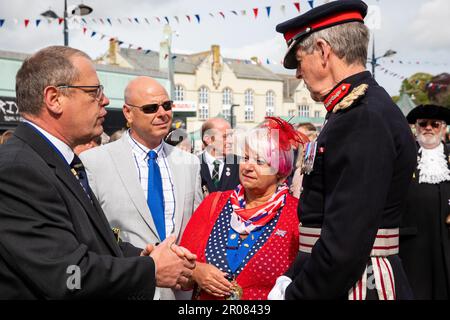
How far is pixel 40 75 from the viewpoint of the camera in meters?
2.16

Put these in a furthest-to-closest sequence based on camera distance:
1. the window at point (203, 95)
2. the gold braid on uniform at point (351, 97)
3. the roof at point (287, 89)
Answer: the roof at point (287, 89) < the window at point (203, 95) < the gold braid on uniform at point (351, 97)

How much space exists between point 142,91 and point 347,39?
2.15 meters

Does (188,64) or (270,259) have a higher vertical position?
(188,64)

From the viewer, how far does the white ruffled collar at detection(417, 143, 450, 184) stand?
15.8 ft

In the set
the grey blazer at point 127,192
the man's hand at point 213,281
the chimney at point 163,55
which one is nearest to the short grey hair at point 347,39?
the man's hand at point 213,281

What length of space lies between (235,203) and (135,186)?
0.83 metres

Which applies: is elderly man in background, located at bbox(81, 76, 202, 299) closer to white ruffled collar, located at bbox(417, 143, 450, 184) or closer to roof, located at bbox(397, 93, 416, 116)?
white ruffled collar, located at bbox(417, 143, 450, 184)

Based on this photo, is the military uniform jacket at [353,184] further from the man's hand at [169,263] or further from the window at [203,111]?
the window at [203,111]

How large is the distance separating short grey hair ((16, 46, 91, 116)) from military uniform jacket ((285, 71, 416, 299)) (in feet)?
4.03

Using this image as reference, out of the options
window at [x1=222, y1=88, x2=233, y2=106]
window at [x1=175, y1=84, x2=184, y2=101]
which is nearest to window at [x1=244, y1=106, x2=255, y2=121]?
window at [x1=222, y1=88, x2=233, y2=106]

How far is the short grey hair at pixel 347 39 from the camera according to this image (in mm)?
2129

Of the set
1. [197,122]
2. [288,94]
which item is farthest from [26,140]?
[288,94]

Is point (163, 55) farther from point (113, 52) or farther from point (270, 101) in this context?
point (270, 101)

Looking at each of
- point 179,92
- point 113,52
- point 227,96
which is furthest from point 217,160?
point 113,52
